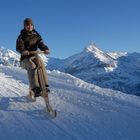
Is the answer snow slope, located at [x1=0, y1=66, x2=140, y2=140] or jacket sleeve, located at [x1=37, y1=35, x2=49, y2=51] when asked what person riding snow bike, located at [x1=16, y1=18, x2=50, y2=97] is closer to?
jacket sleeve, located at [x1=37, y1=35, x2=49, y2=51]

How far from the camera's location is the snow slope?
374 inches

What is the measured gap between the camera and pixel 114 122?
10.5 meters

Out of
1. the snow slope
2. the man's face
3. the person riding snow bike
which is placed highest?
the man's face

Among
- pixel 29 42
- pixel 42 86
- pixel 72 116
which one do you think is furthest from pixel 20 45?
pixel 72 116

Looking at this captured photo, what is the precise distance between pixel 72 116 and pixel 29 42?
2.37m

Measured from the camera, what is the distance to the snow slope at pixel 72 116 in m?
9.49

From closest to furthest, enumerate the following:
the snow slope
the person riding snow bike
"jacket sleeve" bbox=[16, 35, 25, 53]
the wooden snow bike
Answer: the snow slope < the wooden snow bike < the person riding snow bike < "jacket sleeve" bbox=[16, 35, 25, 53]

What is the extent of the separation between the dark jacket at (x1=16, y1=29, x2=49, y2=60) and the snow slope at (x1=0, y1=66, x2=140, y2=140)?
163 cm

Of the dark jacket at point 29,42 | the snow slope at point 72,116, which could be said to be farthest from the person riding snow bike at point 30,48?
the snow slope at point 72,116

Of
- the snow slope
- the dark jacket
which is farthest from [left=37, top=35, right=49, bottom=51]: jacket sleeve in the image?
the snow slope

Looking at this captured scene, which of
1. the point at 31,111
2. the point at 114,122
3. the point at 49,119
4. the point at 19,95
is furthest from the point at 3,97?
the point at 114,122

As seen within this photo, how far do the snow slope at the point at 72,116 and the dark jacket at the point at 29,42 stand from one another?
1.63 m

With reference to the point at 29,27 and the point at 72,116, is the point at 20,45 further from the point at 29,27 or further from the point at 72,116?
the point at 72,116

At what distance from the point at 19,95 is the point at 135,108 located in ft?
12.1
